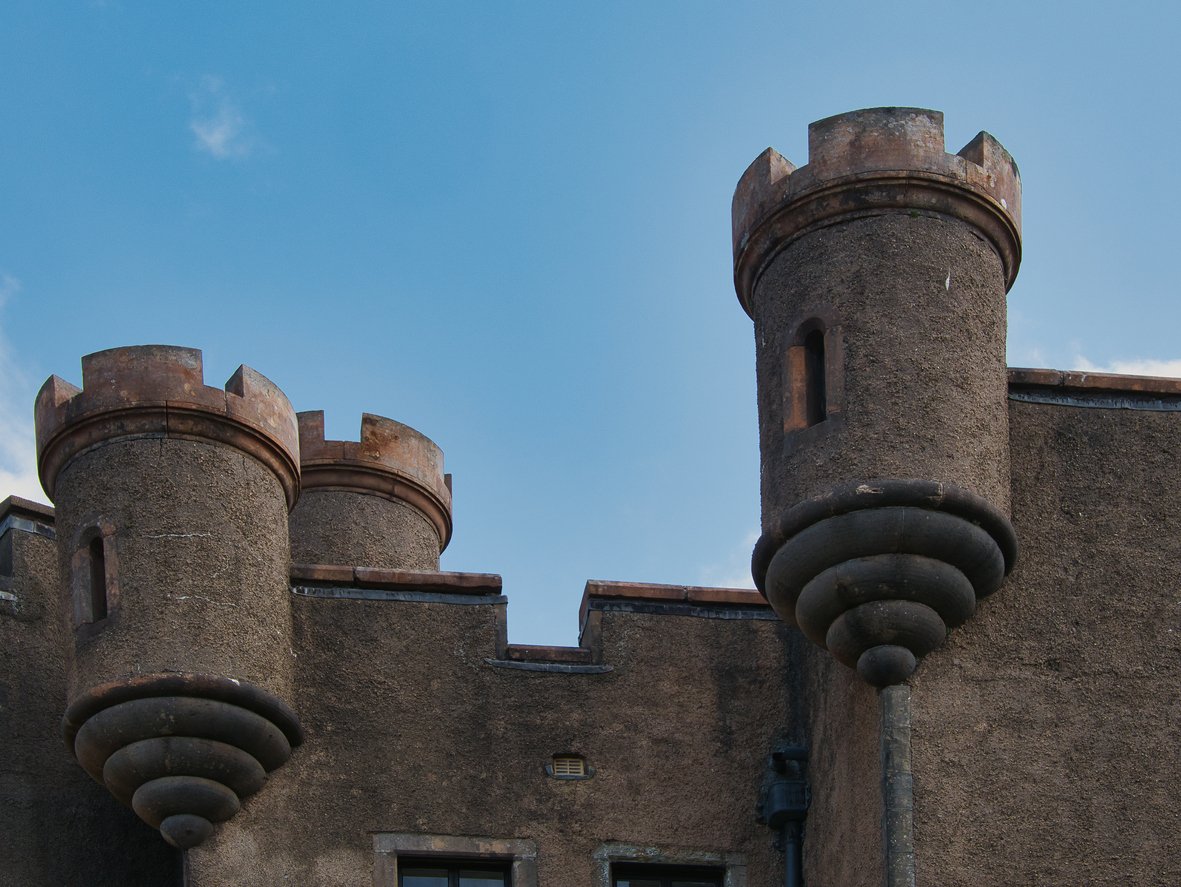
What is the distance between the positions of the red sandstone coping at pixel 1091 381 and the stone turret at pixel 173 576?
423cm

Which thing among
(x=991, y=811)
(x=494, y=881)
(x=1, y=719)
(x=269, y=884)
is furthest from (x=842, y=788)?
(x=1, y=719)

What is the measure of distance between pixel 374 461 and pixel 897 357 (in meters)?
4.78

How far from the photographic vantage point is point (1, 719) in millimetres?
15523

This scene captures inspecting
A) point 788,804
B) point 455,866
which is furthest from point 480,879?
point 788,804

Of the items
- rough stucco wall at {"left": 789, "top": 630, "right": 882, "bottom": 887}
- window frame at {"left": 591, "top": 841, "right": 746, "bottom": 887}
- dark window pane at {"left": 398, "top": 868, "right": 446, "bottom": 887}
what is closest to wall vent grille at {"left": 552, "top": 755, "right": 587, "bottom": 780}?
window frame at {"left": 591, "top": 841, "right": 746, "bottom": 887}

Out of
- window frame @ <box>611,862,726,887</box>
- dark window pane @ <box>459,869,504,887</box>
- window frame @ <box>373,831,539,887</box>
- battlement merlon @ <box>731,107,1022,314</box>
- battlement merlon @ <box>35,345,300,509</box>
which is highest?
battlement merlon @ <box>731,107,1022,314</box>

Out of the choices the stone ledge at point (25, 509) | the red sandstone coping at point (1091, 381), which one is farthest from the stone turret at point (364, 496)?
the red sandstone coping at point (1091, 381)

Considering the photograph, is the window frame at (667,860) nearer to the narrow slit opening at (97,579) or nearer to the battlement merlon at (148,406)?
the battlement merlon at (148,406)

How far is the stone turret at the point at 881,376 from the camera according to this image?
1377 cm

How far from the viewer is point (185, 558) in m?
14.5

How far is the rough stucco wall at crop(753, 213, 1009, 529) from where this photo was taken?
14.1 m

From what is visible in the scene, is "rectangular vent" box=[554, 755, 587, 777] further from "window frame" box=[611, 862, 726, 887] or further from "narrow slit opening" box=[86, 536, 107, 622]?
"narrow slit opening" box=[86, 536, 107, 622]

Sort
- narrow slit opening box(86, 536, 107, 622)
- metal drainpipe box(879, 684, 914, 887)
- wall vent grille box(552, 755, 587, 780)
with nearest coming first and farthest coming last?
metal drainpipe box(879, 684, 914, 887) < narrow slit opening box(86, 536, 107, 622) < wall vent grille box(552, 755, 587, 780)

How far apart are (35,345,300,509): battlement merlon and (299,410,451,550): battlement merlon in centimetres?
268
